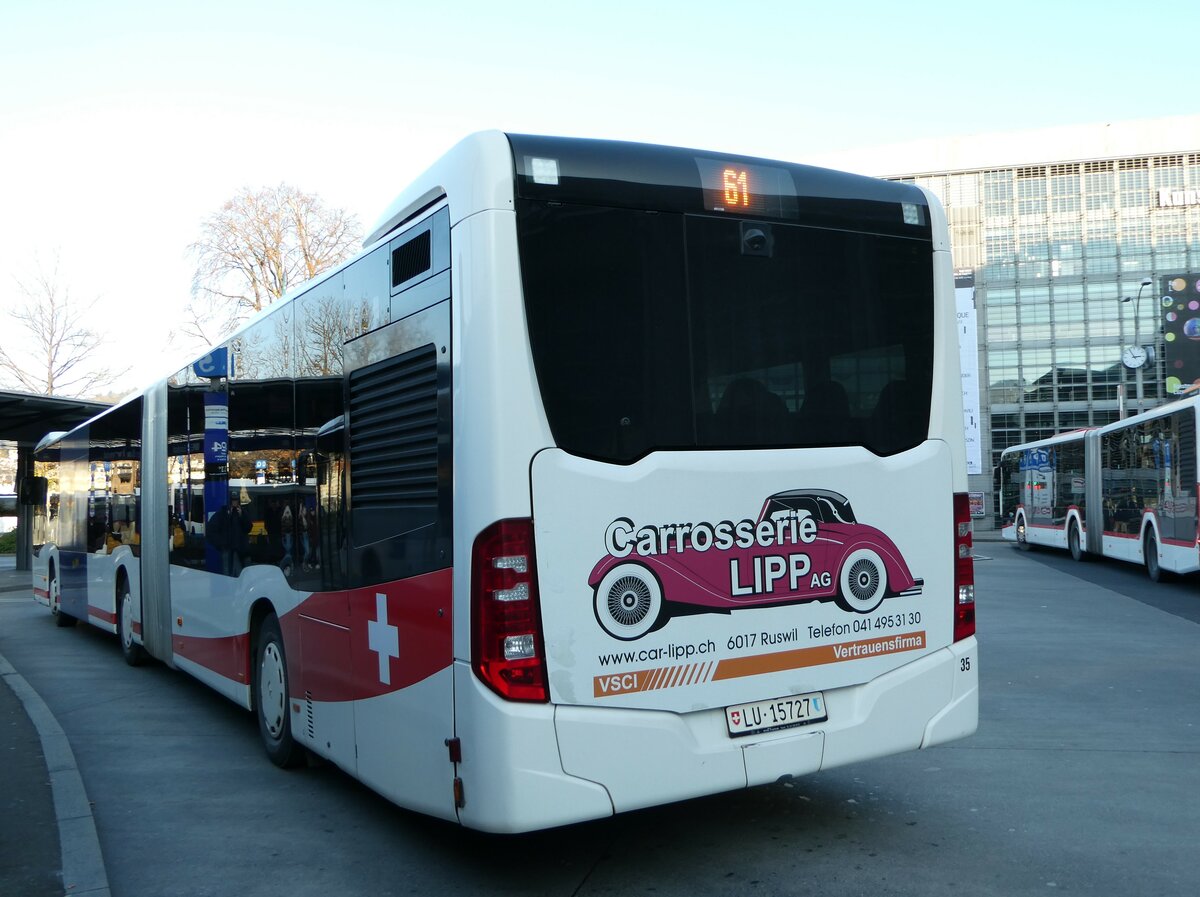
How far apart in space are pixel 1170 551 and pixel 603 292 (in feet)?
58.6

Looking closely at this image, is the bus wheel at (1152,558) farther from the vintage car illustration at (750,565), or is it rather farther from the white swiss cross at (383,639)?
the white swiss cross at (383,639)

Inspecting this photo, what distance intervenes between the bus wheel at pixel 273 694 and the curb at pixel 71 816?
1055 mm

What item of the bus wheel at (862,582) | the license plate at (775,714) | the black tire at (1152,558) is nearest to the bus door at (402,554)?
the license plate at (775,714)

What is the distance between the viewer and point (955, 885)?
15.1 feet

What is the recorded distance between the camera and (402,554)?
4941 mm

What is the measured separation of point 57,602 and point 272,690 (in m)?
10.2

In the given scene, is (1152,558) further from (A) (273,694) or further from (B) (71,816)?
(B) (71,816)

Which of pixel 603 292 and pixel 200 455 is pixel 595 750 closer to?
pixel 603 292

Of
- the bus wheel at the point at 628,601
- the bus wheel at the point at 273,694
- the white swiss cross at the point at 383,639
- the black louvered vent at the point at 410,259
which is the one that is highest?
the black louvered vent at the point at 410,259

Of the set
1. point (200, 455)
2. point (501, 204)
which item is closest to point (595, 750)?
point (501, 204)

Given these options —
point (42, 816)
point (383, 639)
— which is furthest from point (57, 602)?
point (383, 639)

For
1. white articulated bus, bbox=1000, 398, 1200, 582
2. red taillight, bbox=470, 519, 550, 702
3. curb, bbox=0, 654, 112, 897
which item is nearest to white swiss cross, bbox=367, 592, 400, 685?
red taillight, bbox=470, 519, 550, 702

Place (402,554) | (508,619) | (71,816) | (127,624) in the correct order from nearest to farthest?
1. (508,619)
2. (402,554)
3. (71,816)
4. (127,624)

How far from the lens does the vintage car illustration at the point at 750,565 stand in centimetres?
448
